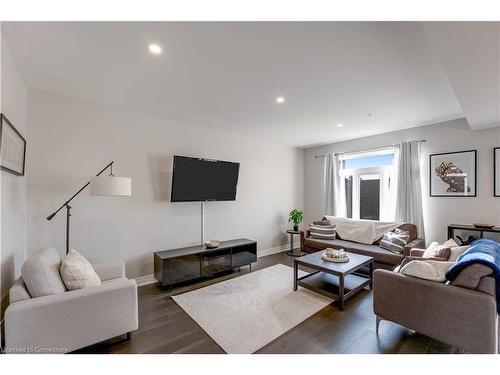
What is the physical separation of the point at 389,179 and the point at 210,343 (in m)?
4.27

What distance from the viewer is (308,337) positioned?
→ 6.64 ft

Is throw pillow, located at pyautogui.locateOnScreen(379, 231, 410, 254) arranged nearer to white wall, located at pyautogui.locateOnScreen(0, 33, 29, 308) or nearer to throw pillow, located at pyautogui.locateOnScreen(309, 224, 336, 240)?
throw pillow, located at pyautogui.locateOnScreen(309, 224, 336, 240)

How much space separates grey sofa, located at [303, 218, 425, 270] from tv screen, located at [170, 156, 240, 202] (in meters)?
1.92

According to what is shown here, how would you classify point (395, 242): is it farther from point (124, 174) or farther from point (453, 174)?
point (124, 174)

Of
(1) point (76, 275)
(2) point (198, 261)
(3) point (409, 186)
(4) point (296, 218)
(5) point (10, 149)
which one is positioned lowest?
(2) point (198, 261)

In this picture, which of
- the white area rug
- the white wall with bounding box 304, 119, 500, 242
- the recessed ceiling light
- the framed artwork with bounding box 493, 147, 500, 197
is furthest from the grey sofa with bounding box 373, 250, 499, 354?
the recessed ceiling light

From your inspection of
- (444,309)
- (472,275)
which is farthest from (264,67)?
(444,309)

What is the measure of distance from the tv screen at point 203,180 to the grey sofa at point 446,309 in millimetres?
2673

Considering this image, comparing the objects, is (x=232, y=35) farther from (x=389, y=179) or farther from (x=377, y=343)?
(x=389, y=179)

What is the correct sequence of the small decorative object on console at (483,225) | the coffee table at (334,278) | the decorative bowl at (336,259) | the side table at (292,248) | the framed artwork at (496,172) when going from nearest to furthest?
the coffee table at (334,278)
the decorative bowl at (336,259)
the small decorative object on console at (483,225)
the framed artwork at (496,172)
the side table at (292,248)

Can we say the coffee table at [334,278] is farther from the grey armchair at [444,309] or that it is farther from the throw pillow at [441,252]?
the throw pillow at [441,252]

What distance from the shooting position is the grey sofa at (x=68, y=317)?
1527mm

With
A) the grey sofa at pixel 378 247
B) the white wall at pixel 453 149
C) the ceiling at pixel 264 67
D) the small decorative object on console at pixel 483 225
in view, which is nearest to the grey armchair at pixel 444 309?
the grey sofa at pixel 378 247

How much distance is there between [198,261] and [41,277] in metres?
1.86
